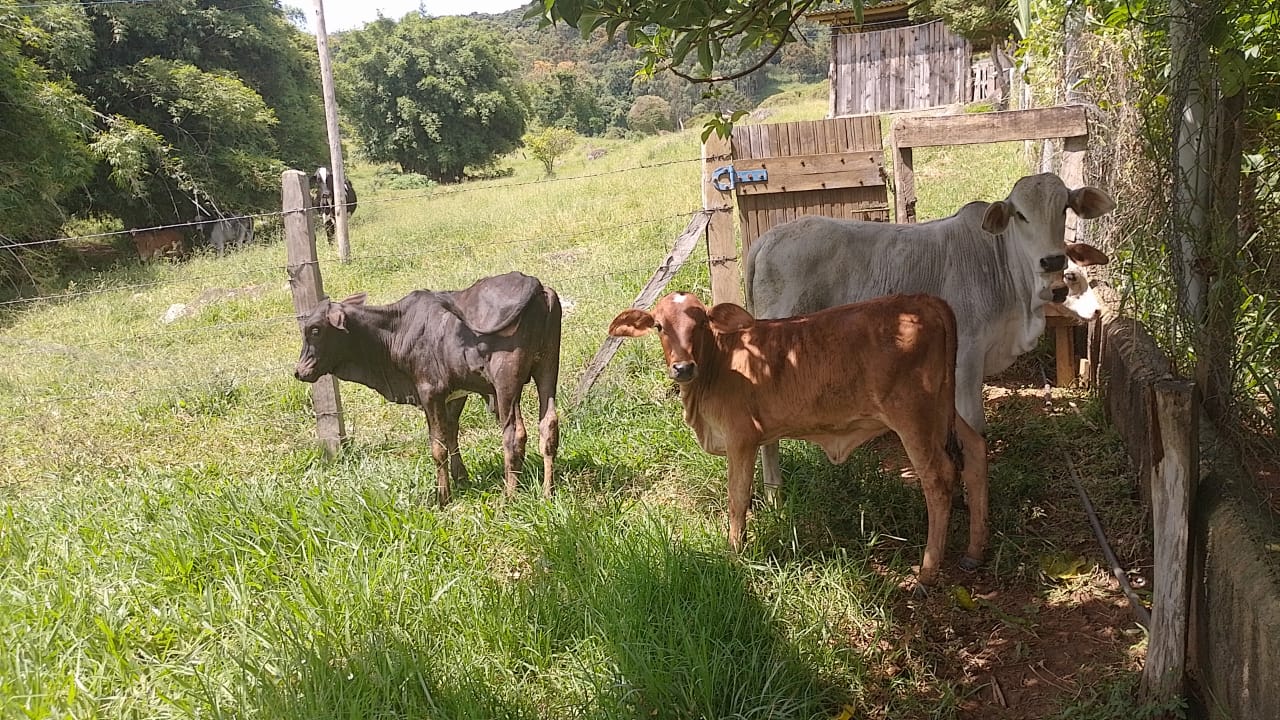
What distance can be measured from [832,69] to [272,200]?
543 inches

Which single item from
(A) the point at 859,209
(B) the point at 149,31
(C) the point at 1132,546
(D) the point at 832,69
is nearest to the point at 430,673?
(C) the point at 1132,546

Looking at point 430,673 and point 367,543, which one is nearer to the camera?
point 430,673

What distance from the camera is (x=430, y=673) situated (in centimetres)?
310

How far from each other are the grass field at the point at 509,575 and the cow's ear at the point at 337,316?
0.88 meters

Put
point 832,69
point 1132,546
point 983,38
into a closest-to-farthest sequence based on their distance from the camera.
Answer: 1. point 1132,546
2. point 983,38
3. point 832,69

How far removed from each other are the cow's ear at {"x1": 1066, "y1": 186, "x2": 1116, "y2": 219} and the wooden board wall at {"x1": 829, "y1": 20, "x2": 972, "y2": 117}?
1716 cm

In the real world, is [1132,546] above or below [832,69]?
below

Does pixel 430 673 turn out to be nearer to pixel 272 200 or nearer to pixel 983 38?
pixel 983 38

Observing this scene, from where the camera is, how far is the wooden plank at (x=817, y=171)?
549 centimetres

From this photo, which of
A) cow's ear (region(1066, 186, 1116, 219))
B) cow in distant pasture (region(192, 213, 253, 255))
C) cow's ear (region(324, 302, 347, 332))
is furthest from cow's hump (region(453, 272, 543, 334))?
cow in distant pasture (region(192, 213, 253, 255))

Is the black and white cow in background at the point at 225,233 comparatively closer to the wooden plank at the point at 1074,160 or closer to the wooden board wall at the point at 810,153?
the wooden board wall at the point at 810,153

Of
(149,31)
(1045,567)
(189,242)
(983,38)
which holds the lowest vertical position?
(1045,567)

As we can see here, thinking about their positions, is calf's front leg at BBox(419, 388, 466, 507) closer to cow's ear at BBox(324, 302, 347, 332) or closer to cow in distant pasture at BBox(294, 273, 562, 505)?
cow in distant pasture at BBox(294, 273, 562, 505)

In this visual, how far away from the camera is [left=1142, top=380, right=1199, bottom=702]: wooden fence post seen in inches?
97.1
